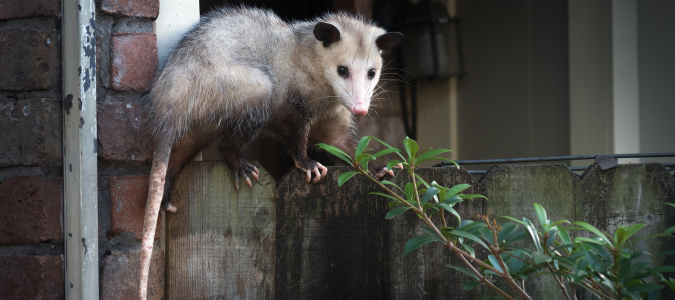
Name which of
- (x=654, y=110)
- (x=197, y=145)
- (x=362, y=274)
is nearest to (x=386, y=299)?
(x=362, y=274)

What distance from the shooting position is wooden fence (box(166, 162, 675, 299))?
1.27 metres

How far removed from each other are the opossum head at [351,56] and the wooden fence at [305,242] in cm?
40

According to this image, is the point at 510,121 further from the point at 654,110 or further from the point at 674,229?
the point at 674,229

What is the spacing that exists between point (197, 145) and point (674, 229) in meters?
1.05

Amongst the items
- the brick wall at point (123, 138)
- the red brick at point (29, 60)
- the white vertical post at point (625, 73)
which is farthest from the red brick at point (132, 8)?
the white vertical post at point (625, 73)

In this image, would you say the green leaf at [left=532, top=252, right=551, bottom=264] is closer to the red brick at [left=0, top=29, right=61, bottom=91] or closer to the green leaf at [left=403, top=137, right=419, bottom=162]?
the green leaf at [left=403, top=137, right=419, bottom=162]

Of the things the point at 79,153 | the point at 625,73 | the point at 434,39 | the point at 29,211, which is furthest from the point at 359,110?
the point at 434,39

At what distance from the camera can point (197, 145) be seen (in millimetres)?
1431

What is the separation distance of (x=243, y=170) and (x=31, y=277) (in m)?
0.48

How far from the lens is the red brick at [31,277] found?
111cm

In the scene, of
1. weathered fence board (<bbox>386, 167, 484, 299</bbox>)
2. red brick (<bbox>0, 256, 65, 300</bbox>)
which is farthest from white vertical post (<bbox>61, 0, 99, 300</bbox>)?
weathered fence board (<bbox>386, 167, 484, 299</bbox>)

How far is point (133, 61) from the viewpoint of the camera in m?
1.21

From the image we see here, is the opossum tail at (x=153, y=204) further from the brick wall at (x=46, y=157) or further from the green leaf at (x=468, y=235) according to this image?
the green leaf at (x=468, y=235)

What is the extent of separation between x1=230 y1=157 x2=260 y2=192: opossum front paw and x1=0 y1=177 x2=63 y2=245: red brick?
0.37 metres
